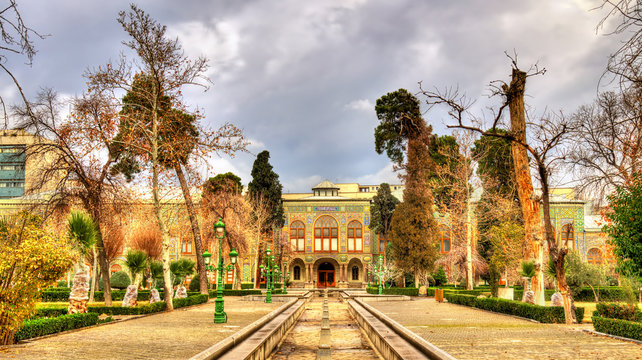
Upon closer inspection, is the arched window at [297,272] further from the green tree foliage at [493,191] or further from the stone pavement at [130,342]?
the stone pavement at [130,342]

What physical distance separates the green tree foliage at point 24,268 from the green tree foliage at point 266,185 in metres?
33.4

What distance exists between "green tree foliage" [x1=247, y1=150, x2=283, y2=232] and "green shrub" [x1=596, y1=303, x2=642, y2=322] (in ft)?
108

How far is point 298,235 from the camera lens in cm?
5325

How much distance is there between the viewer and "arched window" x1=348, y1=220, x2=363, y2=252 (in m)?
52.5

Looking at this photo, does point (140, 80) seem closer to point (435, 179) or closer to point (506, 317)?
point (506, 317)

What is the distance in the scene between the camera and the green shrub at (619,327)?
10616mm

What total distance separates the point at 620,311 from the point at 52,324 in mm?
13163

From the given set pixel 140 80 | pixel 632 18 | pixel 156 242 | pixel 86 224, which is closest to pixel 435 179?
pixel 156 242

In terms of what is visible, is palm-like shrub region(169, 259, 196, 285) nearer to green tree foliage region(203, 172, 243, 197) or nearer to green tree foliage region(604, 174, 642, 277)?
green tree foliage region(203, 172, 243, 197)

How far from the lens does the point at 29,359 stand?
7.83 meters

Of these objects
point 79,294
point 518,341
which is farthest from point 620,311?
point 79,294

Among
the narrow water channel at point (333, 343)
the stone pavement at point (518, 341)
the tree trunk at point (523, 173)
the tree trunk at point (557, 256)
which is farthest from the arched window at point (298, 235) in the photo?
the tree trunk at point (557, 256)

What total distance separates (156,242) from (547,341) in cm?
2632

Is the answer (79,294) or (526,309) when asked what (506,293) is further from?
(79,294)
